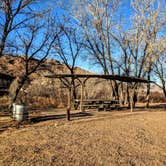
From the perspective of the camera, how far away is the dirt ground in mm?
5414

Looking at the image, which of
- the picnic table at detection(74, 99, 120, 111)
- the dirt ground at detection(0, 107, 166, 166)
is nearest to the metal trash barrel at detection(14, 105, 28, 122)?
the dirt ground at detection(0, 107, 166, 166)

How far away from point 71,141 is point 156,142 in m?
2.69

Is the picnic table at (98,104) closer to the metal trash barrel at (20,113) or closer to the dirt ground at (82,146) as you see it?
the metal trash barrel at (20,113)

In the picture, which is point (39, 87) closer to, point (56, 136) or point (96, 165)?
point (56, 136)

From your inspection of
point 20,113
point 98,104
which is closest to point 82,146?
point 20,113

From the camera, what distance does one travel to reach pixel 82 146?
652cm

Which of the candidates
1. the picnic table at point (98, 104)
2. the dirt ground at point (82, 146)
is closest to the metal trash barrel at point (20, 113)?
A: the dirt ground at point (82, 146)

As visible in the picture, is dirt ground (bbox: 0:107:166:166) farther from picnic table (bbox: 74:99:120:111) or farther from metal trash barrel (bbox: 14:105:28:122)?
picnic table (bbox: 74:99:120:111)

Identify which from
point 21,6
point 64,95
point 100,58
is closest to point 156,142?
point 21,6

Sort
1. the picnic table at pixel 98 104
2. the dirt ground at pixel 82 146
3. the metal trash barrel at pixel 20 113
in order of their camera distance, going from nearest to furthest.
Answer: the dirt ground at pixel 82 146, the metal trash barrel at pixel 20 113, the picnic table at pixel 98 104

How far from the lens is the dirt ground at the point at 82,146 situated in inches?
213

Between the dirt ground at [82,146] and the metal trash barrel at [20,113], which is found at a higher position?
the metal trash barrel at [20,113]

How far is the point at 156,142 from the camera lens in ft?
24.5

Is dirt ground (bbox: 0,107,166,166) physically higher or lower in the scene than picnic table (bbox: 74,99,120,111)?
lower
